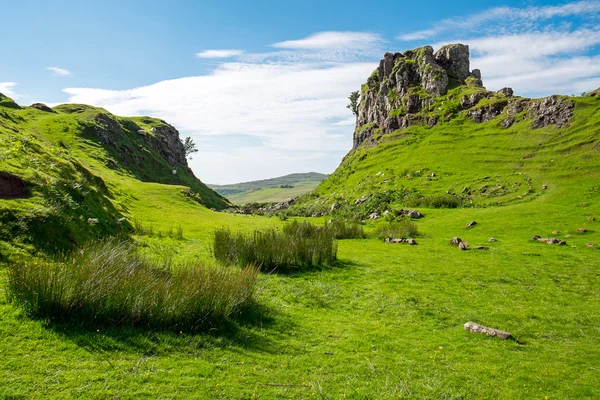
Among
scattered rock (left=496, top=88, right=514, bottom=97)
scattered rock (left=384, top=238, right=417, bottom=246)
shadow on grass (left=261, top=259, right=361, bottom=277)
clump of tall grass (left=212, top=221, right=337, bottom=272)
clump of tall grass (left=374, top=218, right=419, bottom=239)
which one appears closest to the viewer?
shadow on grass (left=261, top=259, right=361, bottom=277)

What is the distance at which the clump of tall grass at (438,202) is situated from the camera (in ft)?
132

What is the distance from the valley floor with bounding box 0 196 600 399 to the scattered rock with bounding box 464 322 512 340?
0.24 m

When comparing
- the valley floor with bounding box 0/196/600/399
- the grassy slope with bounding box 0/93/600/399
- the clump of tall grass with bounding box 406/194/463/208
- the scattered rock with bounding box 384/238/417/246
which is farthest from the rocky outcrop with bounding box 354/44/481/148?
the valley floor with bounding box 0/196/600/399

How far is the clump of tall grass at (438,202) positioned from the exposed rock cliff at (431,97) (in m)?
24.2

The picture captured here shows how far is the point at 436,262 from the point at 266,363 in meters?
14.3

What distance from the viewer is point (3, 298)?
8531mm

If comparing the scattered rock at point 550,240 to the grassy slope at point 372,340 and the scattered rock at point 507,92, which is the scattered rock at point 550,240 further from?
the scattered rock at point 507,92

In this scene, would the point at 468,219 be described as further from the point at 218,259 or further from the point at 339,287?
the point at 218,259

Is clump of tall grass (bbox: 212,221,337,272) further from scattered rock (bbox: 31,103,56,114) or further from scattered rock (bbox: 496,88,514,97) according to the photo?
scattered rock (bbox: 31,103,56,114)

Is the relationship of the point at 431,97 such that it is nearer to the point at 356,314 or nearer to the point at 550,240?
the point at 550,240

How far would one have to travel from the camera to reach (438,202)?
4084 centimetres

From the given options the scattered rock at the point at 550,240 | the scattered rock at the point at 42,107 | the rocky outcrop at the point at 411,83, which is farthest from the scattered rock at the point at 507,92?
the scattered rock at the point at 42,107

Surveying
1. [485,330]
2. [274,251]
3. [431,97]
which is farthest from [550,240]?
[431,97]

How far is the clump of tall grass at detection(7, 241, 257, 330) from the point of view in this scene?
26.7ft
